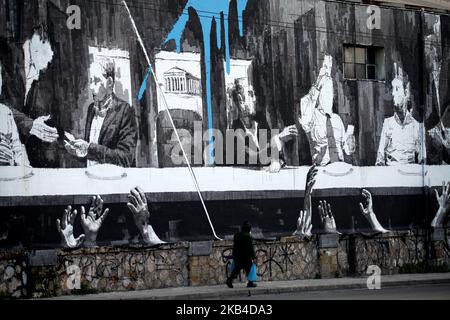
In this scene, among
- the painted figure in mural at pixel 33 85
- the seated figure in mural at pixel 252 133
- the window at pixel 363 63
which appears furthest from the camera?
the window at pixel 363 63

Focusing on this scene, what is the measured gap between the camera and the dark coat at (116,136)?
25000mm

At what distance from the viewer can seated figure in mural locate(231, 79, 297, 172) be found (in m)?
27.6

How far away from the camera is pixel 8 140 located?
77.4 feet

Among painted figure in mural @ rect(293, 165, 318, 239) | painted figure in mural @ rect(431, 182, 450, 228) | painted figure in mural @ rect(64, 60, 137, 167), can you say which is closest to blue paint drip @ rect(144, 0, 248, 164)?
painted figure in mural @ rect(64, 60, 137, 167)

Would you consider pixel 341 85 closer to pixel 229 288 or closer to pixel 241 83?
pixel 241 83

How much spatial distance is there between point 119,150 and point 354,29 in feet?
30.6

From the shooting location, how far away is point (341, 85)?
97.9 ft

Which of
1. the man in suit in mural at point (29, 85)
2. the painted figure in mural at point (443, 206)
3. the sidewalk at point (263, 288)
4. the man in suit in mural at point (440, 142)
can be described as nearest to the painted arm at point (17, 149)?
the man in suit in mural at point (29, 85)

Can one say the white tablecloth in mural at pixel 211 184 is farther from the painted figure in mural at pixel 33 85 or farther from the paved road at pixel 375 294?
the paved road at pixel 375 294

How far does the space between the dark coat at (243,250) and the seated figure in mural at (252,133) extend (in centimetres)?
340

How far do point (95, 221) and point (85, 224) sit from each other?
0.98ft

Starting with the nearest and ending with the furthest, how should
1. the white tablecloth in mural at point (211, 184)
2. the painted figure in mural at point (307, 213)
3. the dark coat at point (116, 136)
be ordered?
the white tablecloth in mural at point (211, 184) < the dark coat at point (116, 136) < the painted figure in mural at point (307, 213)

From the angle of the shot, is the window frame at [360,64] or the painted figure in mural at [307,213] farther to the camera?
the window frame at [360,64]

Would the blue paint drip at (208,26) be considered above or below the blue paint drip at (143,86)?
above
